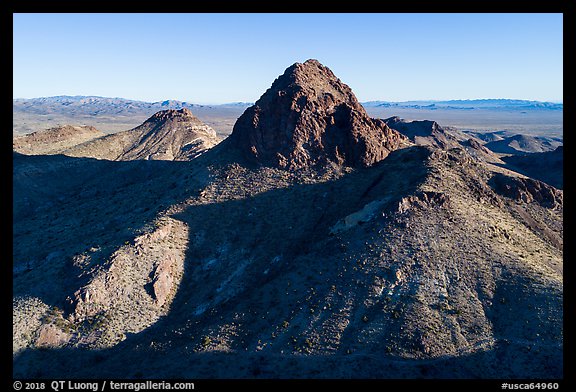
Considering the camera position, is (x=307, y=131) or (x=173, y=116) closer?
(x=307, y=131)

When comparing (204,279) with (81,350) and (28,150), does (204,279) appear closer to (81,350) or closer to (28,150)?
(81,350)

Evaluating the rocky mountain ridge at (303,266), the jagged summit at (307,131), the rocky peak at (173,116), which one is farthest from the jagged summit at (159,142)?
the jagged summit at (307,131)

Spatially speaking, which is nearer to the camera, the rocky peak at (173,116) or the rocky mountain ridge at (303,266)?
the rocky mountain ridge at (303,266)

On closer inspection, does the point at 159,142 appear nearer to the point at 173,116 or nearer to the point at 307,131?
the point at 173,116

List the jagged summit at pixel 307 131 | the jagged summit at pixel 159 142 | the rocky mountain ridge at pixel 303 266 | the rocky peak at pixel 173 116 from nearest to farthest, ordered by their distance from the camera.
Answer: the rocky mountain ridge at pixel 303 266, the jagged summit at pixel 307 131, the jagged summit at pixel 159 142, the rocky peak at pixel 173 116

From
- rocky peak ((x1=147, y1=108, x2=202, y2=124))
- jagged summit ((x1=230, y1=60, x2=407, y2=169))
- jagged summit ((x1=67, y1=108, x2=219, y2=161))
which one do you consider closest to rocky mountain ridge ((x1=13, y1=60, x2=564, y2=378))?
jagged summit ((x1=230, y1=60, x2=407, y2=169))

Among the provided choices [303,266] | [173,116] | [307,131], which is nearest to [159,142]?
[173,116]

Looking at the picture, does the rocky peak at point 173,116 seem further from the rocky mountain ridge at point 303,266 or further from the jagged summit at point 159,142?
the rocky mountain ridge at point 303,266
